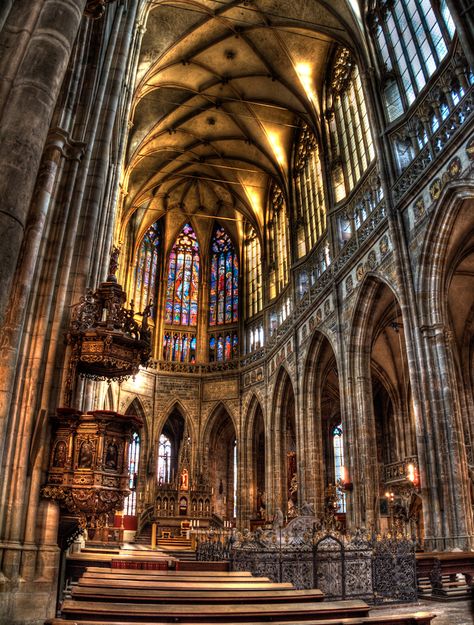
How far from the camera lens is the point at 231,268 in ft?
118

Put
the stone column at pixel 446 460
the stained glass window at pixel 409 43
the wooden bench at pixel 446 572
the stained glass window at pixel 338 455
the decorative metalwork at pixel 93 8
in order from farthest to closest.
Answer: the stained glass window at pixel 338 455, the stained glass window at pixel 409 43, the stone column at pixel 446 460, the wooden bench at pixel 446 572, the decorative metalwork at pixel 93 8

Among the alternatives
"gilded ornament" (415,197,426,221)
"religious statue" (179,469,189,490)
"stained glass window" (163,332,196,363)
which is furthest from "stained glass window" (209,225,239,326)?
"gilded ornament" (415,197,426,221)

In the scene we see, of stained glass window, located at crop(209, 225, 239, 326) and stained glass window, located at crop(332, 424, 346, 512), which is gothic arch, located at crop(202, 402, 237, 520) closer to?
stained glass window, located at crop(332, 424, 346, 512)

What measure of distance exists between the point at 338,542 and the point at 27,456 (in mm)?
5950

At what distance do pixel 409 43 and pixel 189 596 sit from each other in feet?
56.2

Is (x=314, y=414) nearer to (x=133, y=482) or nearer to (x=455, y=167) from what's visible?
(x=133, y=482)

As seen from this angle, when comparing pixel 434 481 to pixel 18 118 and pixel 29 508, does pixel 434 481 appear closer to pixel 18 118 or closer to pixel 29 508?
pixel 29 508

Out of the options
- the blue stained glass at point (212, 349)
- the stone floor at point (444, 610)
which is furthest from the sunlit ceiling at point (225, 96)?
the stone floor at point (444, 610)

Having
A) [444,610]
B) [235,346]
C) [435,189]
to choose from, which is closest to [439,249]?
[435,189]

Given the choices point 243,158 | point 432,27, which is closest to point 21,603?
point 432,27

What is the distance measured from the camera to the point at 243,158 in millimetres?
31000

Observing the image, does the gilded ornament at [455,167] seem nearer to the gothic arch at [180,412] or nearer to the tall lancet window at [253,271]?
the tall lancet window at [253,271]

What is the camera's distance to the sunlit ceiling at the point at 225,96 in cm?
2217

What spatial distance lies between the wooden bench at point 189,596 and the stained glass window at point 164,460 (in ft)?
86.9
